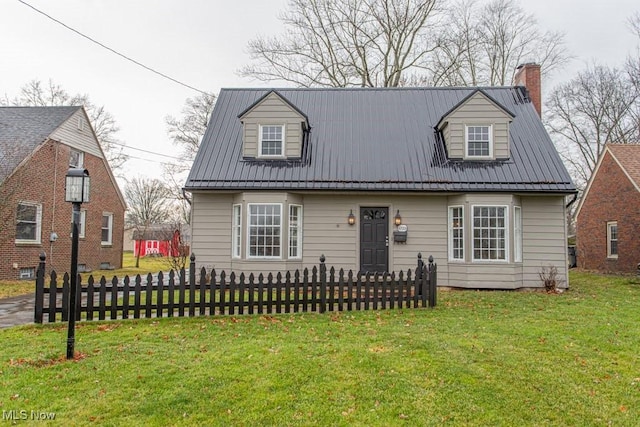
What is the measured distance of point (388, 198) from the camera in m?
12.1

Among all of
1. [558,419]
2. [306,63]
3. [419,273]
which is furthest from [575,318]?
[306,63]

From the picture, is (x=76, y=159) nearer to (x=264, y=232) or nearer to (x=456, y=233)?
(x=264, y=232)

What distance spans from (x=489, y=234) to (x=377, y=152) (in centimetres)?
416

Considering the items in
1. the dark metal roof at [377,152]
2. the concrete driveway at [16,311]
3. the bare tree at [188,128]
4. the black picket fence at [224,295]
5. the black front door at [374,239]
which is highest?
the bare tree at [188,128]

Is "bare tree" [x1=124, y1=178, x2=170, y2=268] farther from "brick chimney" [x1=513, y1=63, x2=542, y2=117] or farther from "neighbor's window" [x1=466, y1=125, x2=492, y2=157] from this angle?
"brick chimney" [x1=513, y1=63, x2=542, y2=117]

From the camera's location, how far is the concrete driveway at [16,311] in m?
7.48

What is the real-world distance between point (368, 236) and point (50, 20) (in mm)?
10906

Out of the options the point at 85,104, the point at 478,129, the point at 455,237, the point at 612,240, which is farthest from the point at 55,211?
the point at 612,240

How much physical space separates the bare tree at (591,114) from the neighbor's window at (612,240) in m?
9.91

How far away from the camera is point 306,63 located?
24047 millimetres

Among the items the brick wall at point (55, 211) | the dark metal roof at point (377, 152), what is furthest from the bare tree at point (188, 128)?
the dark metal roof at point (377, 152)

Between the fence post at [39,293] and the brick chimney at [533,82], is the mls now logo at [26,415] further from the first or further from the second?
the brick chimney at [533,82]

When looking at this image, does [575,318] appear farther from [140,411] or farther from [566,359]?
[140,411]

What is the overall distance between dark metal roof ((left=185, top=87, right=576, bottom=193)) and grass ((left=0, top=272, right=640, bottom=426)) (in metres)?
5.13
